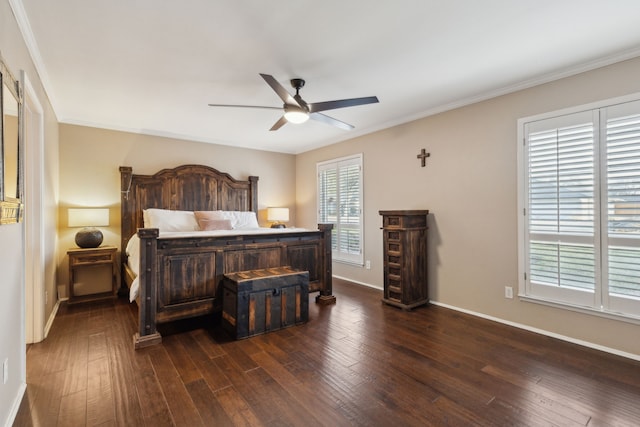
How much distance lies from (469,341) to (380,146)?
2.90 meters

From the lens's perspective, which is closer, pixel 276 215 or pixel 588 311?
pixel 588 311

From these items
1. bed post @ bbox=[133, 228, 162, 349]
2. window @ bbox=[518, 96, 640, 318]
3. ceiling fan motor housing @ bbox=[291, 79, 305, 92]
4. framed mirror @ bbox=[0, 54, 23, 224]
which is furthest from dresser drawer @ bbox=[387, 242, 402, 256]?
framed mirror @ bbox=[0, 54, 23, 224]

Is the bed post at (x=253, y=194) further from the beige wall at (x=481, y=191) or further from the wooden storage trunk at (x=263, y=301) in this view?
the wooden storage trunk at (x=263, y=301)

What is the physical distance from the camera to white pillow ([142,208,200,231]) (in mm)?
4395

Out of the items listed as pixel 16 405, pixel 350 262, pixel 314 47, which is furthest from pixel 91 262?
pixel 314 47

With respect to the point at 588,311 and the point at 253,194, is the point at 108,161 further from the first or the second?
the point at 588,311

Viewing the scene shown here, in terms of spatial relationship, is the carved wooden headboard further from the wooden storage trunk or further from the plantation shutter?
the plantation shutter

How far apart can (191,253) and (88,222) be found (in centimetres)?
209

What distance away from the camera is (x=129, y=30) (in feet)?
7.34

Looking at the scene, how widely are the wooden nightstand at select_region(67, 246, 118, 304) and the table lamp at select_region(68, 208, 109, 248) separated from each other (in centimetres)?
11

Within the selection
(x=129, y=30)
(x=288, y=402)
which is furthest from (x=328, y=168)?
(x=288, y=402)

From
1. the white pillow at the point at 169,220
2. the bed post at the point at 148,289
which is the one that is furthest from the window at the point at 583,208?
the white pillow at the point at 169,220

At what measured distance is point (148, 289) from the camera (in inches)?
109

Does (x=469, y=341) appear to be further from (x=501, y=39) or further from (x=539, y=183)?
(x=501, y=39)
